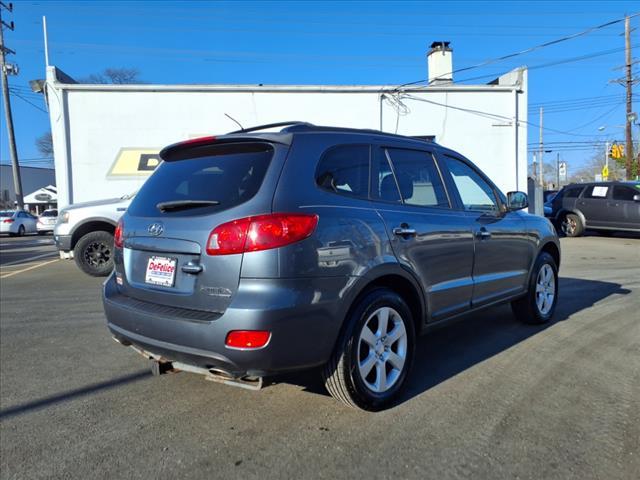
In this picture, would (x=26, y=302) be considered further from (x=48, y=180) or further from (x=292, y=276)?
(x=48, y=180)

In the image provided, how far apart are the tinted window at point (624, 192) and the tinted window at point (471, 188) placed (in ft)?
41.5

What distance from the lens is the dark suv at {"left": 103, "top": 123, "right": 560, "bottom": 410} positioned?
2.55 metres

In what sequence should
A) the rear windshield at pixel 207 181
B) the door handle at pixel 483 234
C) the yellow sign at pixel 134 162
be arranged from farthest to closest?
the yellow sign at pixel 134 162
the door handle at pixel 483 234
the rear windshield at pixel 207 181

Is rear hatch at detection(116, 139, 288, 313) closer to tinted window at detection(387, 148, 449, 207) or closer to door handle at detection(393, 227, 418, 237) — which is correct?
door handle at detection(393, 227, 418, 237)

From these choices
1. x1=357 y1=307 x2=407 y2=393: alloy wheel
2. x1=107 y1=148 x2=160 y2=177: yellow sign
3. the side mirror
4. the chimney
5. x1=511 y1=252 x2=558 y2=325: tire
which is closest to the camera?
x1=357 y1=307 x2=407 y2=393: alloy wheel

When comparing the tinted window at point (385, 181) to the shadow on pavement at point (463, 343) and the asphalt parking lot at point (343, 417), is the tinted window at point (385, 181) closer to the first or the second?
the shadow on pavement at point (463, 343)

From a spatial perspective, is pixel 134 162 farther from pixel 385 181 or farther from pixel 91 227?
pixel 385 181

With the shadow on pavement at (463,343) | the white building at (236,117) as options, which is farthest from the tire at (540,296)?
the white building at (236,117)

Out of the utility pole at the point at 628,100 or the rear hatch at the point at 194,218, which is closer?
the rear hatch at the point at 194,218

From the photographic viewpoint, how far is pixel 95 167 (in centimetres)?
1195

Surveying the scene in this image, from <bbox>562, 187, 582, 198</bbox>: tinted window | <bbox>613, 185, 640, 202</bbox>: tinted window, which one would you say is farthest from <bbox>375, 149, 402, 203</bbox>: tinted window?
<bbox>562, 187, 582, 198</bbox>: tinted window

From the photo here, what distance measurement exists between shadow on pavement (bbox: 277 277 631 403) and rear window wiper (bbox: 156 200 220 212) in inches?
43.8

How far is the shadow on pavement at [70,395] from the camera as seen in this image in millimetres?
3293

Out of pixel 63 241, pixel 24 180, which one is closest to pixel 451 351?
pixel 63 241
